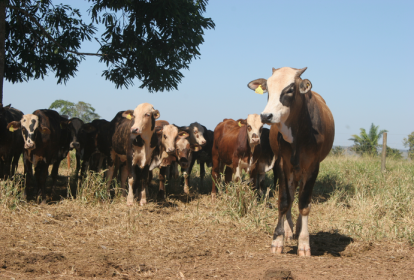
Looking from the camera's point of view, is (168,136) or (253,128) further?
(168,136)

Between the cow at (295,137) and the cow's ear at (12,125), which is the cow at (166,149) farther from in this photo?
the cow at (295,137)

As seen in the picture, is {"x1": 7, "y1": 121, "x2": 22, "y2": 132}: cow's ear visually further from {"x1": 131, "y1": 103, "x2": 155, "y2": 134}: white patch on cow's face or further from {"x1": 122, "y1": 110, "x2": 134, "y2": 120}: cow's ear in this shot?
{"x1": 131, "y1": 103, "x2": 155, "y2": 134}: white patch on cow's face

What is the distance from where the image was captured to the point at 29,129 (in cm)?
806

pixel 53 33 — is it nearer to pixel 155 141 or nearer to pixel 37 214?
pixel 155 141

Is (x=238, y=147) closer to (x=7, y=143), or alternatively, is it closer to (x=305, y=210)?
(x=305, y=210)

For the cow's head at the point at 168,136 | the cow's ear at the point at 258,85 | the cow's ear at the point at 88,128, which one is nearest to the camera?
the cow's ear at the point at 258,85

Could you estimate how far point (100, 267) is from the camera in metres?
4.59

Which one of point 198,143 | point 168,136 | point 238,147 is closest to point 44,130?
point 168,136

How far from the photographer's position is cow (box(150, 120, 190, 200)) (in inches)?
379

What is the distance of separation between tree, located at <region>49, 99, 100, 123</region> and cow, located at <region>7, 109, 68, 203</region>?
25.3 meters

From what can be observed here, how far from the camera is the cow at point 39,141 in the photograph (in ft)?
26.6

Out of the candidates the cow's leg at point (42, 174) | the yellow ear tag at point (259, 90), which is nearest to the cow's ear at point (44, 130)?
the cow's leg at point (42, 174)

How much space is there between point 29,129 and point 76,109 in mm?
28903

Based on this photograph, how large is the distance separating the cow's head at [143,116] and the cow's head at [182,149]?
4.01 ft
